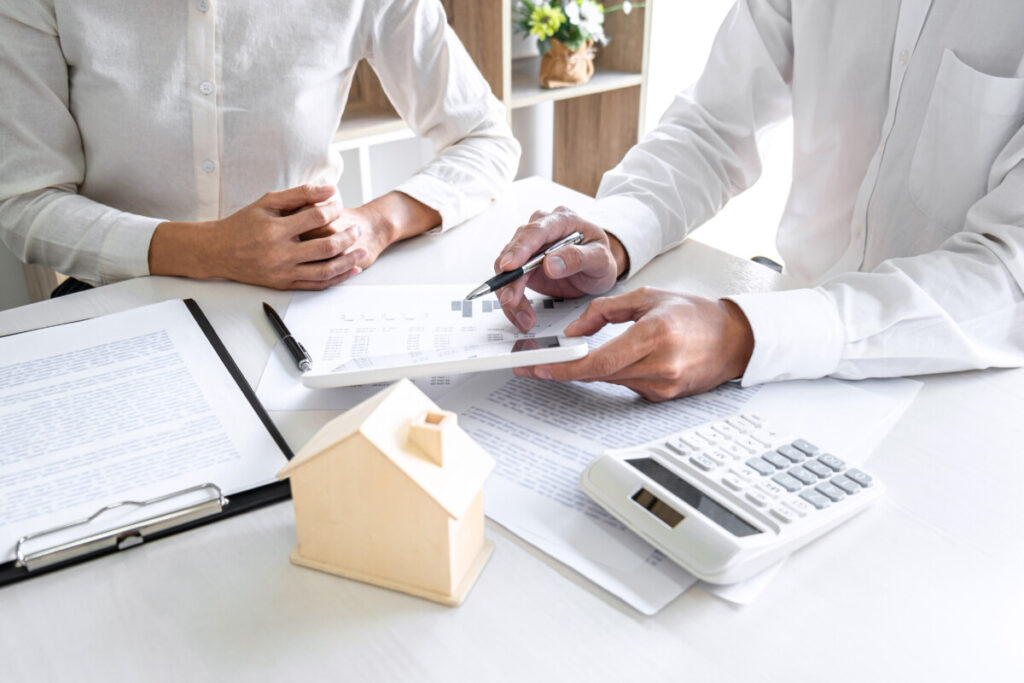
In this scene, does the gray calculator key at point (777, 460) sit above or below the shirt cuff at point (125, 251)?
below

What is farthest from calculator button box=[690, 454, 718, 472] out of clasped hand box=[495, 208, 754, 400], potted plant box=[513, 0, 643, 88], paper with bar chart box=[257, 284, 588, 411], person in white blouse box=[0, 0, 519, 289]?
potted plant box=[513, 0, 643, 88]

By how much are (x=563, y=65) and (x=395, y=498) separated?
1.97 m

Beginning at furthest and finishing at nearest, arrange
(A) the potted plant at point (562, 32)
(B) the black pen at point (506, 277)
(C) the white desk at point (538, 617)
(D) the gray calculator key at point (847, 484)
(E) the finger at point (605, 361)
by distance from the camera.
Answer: (A) the potted plant at point (562, 32) → (B) the black pen at point (506, 277) → (E) the finger at point (605, 361) → (D) the gray calculator key at point (847, 484) → (C) the white desk at point (538, 617)

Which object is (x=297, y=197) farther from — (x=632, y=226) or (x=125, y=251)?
(x=632, y=226)

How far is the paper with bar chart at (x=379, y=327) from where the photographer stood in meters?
0.69

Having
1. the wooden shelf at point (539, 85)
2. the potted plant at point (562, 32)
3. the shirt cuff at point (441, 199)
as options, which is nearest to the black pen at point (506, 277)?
the shirt cuff at point (441, 199)

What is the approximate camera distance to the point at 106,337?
74 centimetres

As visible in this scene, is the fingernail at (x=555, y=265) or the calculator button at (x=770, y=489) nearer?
the calculator button at (x=770, y=489)

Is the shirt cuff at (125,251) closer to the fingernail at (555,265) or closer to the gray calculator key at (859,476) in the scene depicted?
the fingernail at (555,265)

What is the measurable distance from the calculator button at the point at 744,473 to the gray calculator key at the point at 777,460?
0.07 ft

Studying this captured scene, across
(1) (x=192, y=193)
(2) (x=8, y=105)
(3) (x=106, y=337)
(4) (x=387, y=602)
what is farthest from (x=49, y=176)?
(4) (x=387, y=602)

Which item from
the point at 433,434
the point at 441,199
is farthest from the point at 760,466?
the point at 441,199

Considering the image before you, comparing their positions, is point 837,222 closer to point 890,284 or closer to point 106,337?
point 890,284

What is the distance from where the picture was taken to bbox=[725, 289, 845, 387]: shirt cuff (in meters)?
0.68
